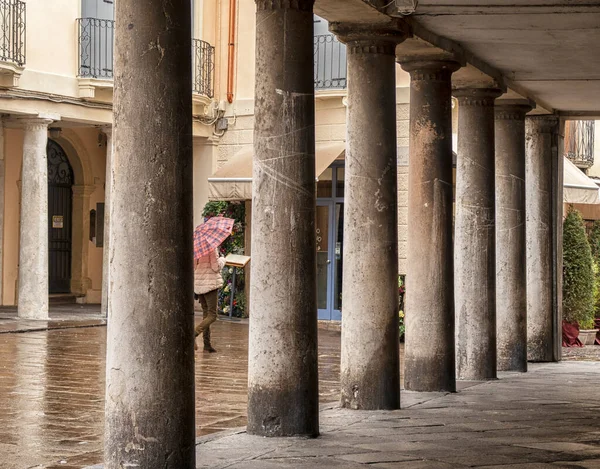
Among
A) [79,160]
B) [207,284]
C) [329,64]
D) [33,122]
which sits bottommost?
[207,284]

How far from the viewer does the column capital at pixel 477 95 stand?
12.9 m

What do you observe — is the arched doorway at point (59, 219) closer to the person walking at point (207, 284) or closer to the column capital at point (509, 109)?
the person walking at point (207, 284)

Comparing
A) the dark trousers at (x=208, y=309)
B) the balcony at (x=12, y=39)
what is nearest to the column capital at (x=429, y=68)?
the dark trousers at (x=208, y=309)

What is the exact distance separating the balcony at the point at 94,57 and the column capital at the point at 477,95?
33.0 feet

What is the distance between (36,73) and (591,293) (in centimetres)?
984

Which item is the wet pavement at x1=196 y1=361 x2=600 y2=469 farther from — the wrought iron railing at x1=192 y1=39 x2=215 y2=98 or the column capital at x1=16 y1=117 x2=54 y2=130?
the wrought iron railing at x1=192 y1=39 x2=215 y2=98

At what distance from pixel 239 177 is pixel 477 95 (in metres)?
9.47

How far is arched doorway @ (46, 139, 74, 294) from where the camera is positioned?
84.6ft

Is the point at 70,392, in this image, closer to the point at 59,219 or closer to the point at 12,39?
the point at 12,39

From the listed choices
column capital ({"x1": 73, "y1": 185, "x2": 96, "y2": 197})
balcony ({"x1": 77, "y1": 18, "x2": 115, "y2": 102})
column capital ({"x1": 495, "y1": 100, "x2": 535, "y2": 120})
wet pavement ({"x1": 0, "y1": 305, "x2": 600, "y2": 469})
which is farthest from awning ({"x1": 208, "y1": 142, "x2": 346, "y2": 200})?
column capital ({"x1": 495, "y1": 100, "x2": 535, "y2": 120})

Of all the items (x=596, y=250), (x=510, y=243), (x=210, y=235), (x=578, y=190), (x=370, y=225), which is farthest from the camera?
(x=596, y=250)

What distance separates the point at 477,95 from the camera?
12.9 meters

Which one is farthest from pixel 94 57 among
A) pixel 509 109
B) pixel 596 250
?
pixel 509 109

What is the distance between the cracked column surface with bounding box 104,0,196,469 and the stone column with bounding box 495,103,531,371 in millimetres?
8159
